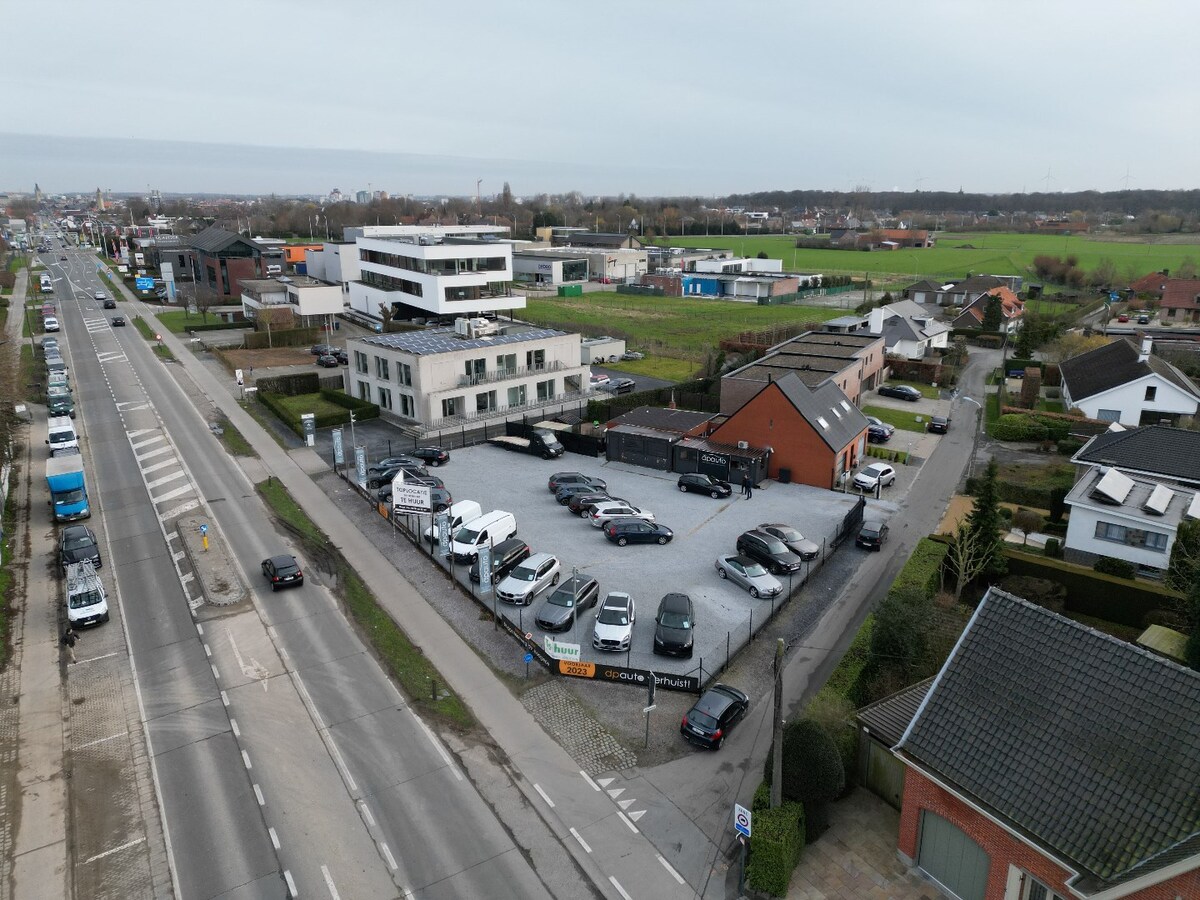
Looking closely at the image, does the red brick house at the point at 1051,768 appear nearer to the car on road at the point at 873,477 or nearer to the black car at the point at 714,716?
the black car at the point at 714,716

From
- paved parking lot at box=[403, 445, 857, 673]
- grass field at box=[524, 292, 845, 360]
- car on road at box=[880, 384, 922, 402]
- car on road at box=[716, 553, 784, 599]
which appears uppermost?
grass field at box=[524, 292, 845, 360]

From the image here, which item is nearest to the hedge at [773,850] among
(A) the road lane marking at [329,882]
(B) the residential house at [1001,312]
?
(A) the road lane marking at [329,882]

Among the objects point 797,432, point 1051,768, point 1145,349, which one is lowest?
point 797,432

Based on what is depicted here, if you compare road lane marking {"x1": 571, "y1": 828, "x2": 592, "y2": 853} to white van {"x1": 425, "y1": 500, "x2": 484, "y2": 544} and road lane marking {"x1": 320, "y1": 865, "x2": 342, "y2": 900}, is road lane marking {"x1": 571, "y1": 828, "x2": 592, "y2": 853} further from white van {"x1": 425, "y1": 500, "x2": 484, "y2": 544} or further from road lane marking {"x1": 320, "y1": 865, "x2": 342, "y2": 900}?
white van {"x1": 425, "y1": 500, "x2": 484, "y2": 544}

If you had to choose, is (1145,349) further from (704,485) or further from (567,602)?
(567,602)

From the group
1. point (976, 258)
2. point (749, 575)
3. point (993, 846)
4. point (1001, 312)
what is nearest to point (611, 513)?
point (749, 575)

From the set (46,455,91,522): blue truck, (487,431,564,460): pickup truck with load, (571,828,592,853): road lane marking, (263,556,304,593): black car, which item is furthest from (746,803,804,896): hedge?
(46,455,91,522): blue truck

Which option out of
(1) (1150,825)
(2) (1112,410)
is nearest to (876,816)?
(1) (1150,825)
